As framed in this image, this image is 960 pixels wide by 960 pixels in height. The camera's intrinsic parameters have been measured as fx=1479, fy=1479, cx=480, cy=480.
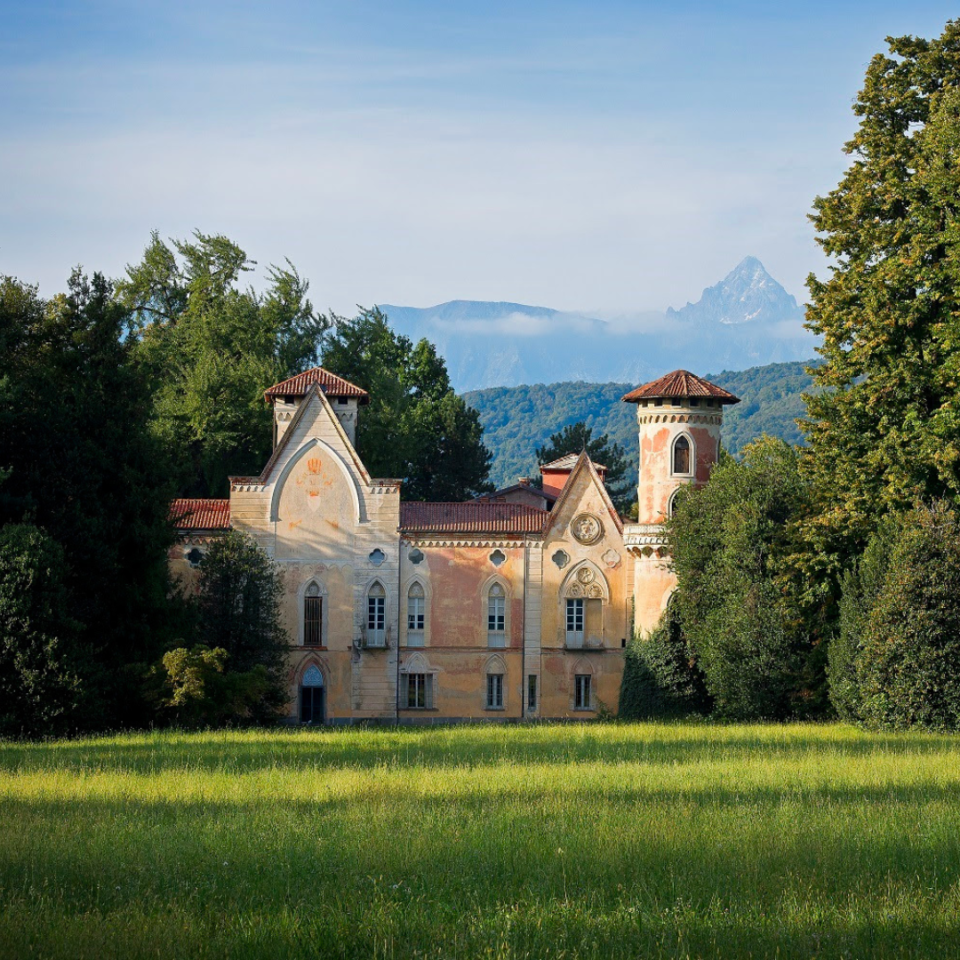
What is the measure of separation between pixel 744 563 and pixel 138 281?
3650 centimetres

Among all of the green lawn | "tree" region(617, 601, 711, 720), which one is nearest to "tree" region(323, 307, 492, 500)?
"tree" region(617, 601, 711, 720)

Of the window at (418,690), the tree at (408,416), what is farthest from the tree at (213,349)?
the window at (418,690)

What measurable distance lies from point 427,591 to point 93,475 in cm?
1628

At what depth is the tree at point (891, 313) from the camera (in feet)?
127

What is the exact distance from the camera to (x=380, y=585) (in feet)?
183

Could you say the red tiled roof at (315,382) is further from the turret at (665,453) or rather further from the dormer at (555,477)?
the turret at (665,453)

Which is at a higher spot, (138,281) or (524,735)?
(138,281)

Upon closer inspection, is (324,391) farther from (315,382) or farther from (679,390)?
(679,390)

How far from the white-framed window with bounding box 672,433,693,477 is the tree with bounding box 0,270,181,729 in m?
18.7

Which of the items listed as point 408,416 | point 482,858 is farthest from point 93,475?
point 408,416

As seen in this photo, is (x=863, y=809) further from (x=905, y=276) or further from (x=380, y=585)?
(x=380, y=585)

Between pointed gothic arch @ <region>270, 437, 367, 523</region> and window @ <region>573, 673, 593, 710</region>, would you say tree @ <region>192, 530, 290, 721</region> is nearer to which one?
pointed gothic arch @ <region>270, 437, 367, 523</region>

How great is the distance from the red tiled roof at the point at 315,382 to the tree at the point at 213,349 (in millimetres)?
5500

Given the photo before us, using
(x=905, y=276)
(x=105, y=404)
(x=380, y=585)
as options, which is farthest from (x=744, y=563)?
(x=105, y=404)
